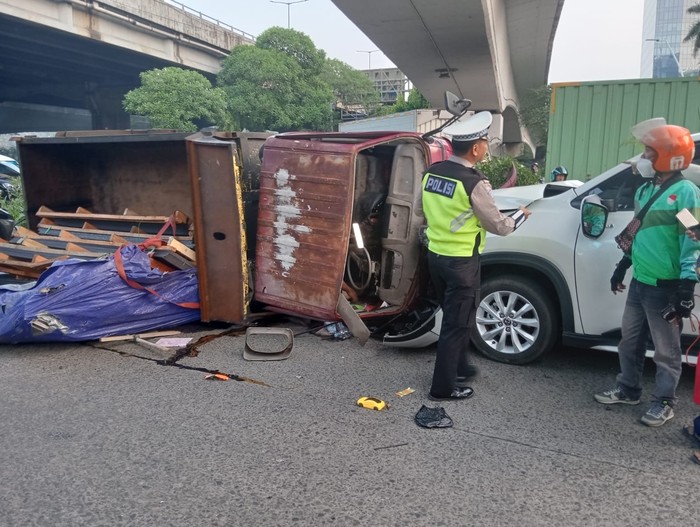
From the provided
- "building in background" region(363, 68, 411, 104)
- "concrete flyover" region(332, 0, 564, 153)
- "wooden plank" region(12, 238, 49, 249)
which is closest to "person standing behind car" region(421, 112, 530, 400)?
"wooden plank" region(12, 238, 49, 249)

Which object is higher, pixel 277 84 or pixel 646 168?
pixel 277 84

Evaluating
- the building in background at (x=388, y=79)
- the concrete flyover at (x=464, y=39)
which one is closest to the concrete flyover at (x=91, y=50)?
the concrete flyover at (x=464, y=39)

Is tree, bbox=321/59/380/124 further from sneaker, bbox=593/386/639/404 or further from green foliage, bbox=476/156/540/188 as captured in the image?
sneaker, bbox=593/386/639/404

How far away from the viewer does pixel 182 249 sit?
5996 mm

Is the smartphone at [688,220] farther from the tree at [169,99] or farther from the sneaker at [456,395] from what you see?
the tree at [169,99]

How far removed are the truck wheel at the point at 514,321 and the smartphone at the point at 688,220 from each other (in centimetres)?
144

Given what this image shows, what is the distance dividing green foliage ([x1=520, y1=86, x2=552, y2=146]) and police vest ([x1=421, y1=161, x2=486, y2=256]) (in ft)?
117

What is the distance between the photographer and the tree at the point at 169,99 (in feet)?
109

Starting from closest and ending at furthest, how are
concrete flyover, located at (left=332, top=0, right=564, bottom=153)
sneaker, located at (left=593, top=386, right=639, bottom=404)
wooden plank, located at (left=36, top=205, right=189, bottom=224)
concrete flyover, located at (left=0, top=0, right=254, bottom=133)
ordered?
sneaker, located at (left=593, top=386, right=639, bottom=404)
wooden plank, located at (left=36, top=205, right=189, bottom=224)
concrete flyover, located at (left=332, top=0, right=564, bottom=153)
concrete flyover, located at (left=0, top=0, right=254, bottom=133)

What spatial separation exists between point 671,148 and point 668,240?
0.53 m

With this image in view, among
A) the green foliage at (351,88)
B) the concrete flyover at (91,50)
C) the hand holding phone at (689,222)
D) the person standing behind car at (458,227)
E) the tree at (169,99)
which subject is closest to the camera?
the hand holding phone at (689,222)

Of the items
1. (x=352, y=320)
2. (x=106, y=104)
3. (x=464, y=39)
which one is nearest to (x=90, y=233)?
(x=352, y=320)

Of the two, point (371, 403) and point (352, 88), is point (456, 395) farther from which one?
point (352, 88)

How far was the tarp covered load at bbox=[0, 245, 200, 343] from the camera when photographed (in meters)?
5.07
